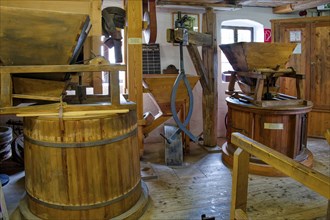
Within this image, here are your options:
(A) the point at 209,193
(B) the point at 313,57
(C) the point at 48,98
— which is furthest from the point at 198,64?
(C) the point at 48,98

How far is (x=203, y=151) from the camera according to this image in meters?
4.17

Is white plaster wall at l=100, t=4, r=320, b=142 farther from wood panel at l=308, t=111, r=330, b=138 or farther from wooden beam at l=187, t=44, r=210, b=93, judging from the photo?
wood panel at l=308, t=111, r=330, b=138

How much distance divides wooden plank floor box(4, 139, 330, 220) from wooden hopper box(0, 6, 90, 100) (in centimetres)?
115

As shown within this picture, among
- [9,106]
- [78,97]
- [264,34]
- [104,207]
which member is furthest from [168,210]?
[264,34]

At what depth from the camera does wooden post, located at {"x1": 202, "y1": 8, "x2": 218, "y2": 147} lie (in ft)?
13.6

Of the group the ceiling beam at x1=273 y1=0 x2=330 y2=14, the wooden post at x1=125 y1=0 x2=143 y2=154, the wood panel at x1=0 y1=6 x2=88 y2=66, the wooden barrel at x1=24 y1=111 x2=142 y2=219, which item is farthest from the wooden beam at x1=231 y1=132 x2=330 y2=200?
the ceiling beam at x1=273 y1=0 x2=330 y2=14

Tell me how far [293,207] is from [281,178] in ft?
2.10

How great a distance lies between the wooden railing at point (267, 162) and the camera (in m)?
1.23

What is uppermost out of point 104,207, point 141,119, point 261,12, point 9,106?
point 261,12

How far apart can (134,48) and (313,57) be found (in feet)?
9.52

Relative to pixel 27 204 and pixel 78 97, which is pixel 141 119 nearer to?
pixel 78 97

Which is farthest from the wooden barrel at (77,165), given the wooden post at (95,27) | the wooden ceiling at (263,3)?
the wooden ceiling at (263,3)

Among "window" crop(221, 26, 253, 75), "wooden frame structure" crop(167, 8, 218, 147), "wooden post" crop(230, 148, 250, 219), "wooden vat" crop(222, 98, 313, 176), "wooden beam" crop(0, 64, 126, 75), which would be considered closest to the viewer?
"wooden post" crop(230, 148, 250, 219)

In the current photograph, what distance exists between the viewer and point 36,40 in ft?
6.79
